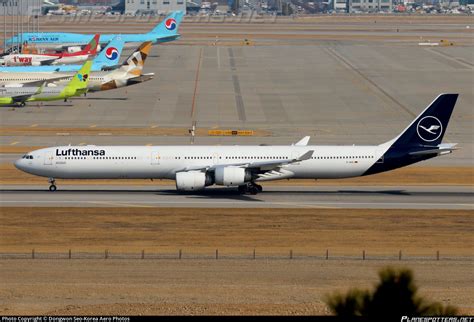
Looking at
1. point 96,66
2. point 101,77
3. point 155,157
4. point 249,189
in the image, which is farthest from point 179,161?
point 96,66

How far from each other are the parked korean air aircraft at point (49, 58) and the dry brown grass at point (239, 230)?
112050 millimetres

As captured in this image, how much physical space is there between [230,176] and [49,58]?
376 ft

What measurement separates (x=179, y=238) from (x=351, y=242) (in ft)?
30.4

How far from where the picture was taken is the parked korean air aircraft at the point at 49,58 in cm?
17312

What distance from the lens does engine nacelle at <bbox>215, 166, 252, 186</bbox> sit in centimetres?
6981

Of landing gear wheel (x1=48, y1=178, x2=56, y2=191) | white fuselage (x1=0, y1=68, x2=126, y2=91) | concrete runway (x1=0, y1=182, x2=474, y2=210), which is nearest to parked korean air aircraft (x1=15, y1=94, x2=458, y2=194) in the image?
landing gear wheel (x1=48, y1=178, x2=56, y2=191)

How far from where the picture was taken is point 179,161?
71375 mm

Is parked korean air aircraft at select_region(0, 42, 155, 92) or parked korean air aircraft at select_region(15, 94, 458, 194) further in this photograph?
parked korean air aircraft at select_region(0, 42, 155, 92)

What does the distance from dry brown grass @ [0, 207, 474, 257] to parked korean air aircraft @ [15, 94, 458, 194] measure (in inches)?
251

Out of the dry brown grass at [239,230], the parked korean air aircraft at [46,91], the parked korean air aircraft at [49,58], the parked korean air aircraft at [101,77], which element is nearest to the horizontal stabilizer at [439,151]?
the dry brown grass at [239,230]

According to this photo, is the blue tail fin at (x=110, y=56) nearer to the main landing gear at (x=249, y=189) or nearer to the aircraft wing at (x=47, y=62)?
the aircraft wing at (x=47, y=62)

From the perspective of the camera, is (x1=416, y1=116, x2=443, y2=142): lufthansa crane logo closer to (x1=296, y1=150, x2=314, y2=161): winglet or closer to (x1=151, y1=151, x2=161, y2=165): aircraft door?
(x1=296, y1=150, x2=314, y2=161): winglet

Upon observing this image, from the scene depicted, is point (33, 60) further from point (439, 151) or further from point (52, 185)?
point (439, 151)

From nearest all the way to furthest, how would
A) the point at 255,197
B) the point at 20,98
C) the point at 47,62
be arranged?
1. the point at 255,197
2. the point at 20,98
3. the point at 47,62
